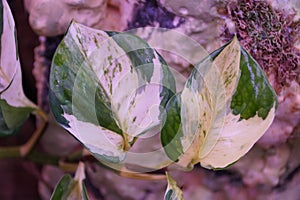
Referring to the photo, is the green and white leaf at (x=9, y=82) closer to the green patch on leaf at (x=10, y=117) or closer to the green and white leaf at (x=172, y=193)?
the green patch on leaf at (x=10, y=117)

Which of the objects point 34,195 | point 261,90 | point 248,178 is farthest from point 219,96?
point 34,195

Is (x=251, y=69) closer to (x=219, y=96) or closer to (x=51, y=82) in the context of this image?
(x=219, y=96)

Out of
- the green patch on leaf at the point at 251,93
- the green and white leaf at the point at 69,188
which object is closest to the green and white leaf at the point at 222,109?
the green patch on leaf at the point at 251,93

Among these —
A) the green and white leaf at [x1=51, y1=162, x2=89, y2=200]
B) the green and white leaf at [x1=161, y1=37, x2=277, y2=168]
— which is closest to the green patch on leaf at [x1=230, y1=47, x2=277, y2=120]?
the green and white leaf at [x1=161, y1=37, x2=277, y2=168]

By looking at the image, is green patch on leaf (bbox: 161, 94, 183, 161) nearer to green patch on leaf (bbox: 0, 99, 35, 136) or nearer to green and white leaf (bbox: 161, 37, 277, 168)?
green and white leaf (bbox: 161, 37, 277, 168)

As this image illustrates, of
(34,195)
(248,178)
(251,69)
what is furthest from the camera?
(34,195)

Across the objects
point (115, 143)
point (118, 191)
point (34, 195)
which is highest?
point (115, 143)

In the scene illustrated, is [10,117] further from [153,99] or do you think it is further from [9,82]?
[153,99]

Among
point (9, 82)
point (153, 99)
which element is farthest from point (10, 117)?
point (153, 99)
